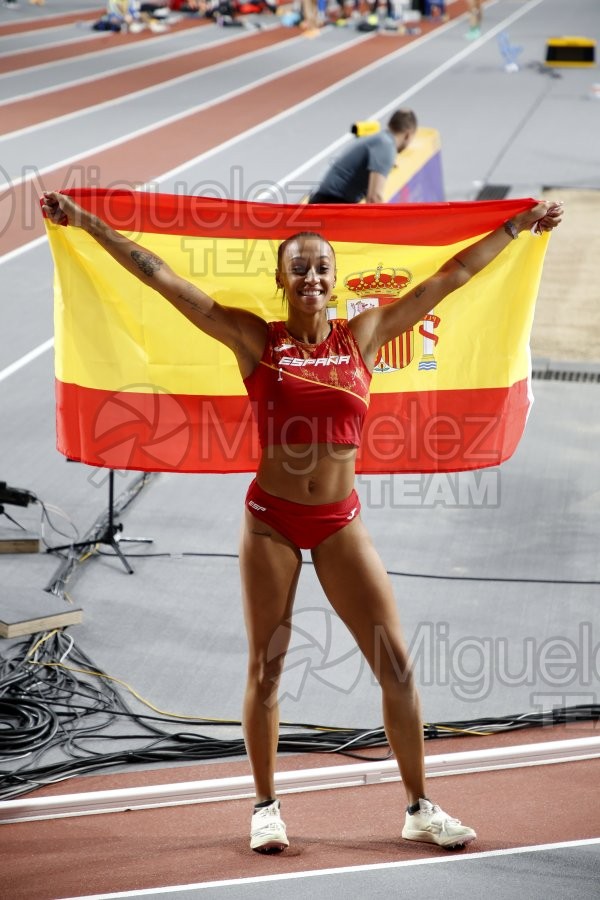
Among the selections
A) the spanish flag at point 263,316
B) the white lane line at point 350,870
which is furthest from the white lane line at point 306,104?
the white lane line at point 350,870

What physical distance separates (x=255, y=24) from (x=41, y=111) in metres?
12.1

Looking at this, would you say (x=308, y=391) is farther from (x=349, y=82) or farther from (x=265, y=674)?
(x=349, y=82)

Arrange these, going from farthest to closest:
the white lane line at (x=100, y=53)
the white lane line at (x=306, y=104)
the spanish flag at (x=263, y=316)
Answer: the white lane line at (x=100, y=53) → the white lane line at (x=306, y=104) → the spanish flag at (x=263, y=316)

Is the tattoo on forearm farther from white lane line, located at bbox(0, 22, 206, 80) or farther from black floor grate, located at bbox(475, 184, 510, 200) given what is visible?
white lane line, located at bbox(0, 22, 206, 80)

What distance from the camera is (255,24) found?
97.1 ft

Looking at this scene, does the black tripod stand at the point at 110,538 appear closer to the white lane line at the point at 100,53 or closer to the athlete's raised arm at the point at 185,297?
the athlete's raised arm at the point at 185,297

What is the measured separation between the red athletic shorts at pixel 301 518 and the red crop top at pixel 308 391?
209 mm

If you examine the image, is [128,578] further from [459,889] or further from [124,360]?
[459,889]

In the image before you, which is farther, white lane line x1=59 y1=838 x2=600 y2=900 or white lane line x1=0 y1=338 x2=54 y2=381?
white lane line x1=0 y1=338 x2=54 y2=381

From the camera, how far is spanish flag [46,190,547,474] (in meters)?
4.92

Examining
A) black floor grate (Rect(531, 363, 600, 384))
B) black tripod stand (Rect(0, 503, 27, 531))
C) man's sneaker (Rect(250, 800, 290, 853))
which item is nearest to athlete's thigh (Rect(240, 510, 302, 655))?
man's sneaker (Rect(250, 800, 290, 853))

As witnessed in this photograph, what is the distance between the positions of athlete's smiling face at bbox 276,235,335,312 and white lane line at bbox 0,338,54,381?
5633 mm

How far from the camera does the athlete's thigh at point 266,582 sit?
3.90 meters

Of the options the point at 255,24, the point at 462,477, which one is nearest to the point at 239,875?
the point at 462,477
